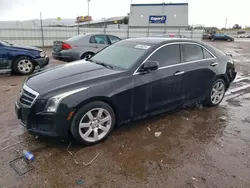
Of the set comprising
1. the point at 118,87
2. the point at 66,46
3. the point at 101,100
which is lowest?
the point at 101,100

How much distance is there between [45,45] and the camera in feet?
59.4

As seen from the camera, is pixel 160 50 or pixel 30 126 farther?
pixel 160 50

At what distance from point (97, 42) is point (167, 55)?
19.3 ft

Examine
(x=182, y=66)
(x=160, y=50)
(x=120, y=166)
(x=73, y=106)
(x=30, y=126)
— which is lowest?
(x=120, y=166)

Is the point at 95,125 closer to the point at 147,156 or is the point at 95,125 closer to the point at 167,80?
the point at 147,156

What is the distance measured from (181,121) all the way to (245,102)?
7.55 ft

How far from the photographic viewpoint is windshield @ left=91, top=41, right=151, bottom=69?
3.77m

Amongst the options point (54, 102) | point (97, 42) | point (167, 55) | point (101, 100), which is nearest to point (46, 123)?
point (54, 102)

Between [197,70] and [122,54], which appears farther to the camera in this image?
[197,70]

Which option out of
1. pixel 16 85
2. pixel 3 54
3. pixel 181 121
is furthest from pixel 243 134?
pixel 3 54

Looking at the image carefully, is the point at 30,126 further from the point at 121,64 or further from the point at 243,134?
the point at 243,134

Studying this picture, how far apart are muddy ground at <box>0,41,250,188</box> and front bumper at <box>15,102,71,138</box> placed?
32cm

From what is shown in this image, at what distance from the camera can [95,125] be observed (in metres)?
3.29

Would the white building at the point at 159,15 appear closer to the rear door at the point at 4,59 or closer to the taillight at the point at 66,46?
the taillight at the point at 66,46
